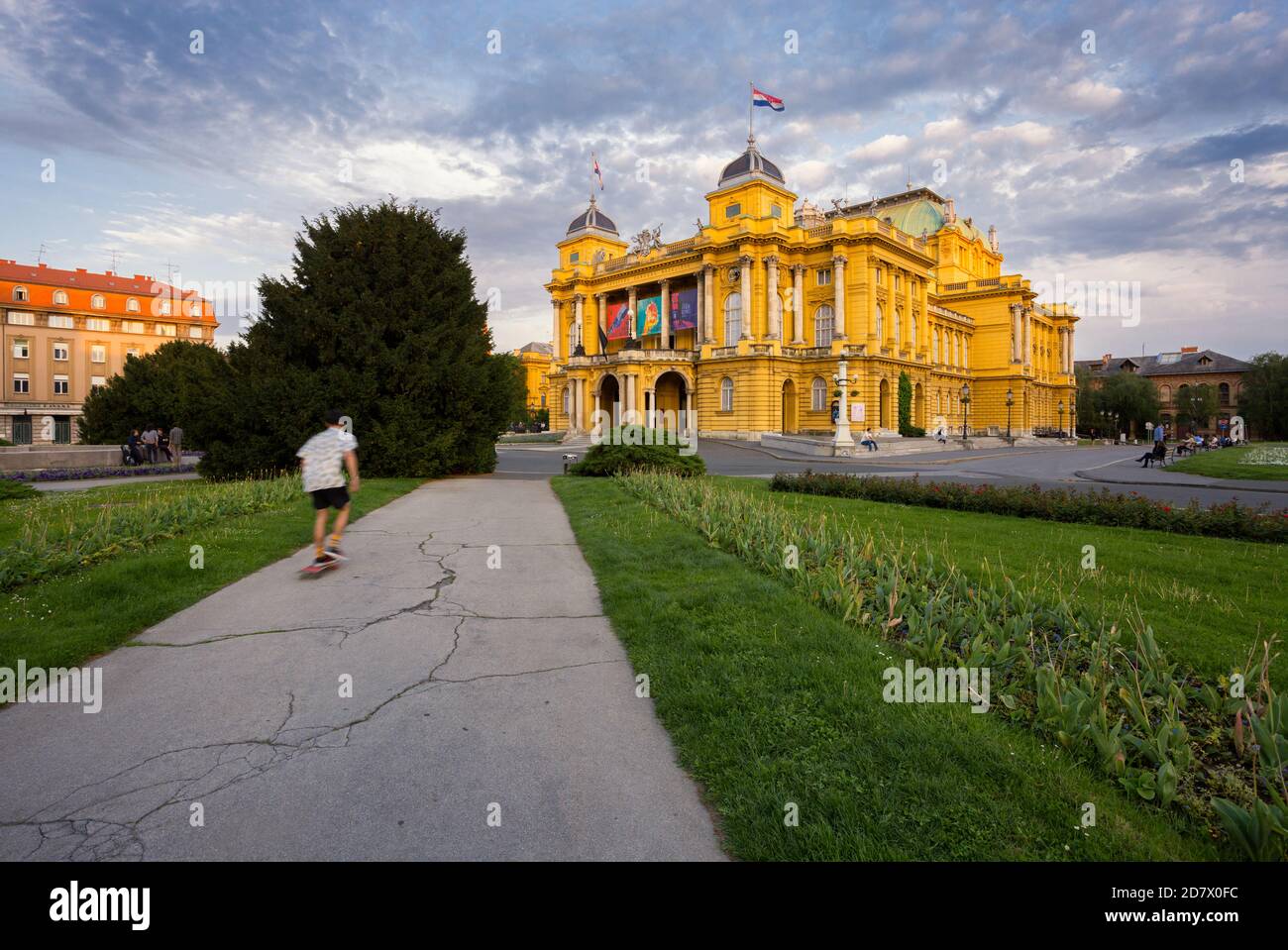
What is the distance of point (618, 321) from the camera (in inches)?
2672

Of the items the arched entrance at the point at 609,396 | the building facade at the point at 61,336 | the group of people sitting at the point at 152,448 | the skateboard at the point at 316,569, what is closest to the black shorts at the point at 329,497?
the skateboard at the point at 316,569

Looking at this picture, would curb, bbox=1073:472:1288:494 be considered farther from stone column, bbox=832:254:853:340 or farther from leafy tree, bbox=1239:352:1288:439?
leafy tree, bbox=1239:352:1288:439

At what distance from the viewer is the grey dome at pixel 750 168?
5566 cm

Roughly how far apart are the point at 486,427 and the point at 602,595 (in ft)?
49.2

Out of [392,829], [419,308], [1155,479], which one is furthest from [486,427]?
[1155,479]

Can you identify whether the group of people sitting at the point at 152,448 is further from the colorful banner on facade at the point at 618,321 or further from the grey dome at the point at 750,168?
the grey dome at the point at 750,168

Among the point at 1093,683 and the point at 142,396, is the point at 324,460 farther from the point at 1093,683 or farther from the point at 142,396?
the point at 142,396

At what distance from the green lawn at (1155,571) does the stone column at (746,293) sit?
44.1 m

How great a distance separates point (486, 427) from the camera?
21.5 metres

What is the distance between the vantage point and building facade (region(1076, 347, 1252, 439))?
9975 cm

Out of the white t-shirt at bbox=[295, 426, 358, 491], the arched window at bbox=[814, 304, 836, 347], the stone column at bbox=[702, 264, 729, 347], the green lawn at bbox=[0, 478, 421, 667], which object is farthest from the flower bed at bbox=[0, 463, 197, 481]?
the arched window at bbox=[814, 304, 836, 347]

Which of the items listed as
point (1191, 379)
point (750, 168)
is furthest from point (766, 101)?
point (1191, 379)

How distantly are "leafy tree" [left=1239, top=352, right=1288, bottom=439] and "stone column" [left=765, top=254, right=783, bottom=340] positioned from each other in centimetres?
5548

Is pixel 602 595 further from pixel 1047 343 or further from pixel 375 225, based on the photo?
pixel 1047 343
